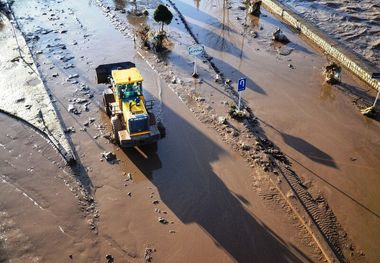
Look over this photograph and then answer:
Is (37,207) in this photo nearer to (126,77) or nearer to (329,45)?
(126,77)

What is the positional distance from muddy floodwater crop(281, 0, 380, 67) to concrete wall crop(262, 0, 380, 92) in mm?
711

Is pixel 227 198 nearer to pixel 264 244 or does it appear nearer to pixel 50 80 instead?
pixel 264 244

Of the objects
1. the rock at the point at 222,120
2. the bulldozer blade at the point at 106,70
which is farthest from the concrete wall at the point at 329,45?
the bulldozer blade at the point at 106,70

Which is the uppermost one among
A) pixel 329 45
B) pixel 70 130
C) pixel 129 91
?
pixel 129 91

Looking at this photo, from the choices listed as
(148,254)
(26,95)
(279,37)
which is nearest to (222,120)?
(148,254)

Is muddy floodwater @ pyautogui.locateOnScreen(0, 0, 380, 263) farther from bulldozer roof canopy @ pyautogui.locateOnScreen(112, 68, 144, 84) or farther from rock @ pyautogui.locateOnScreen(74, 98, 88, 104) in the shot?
bulldozer roof canopy @ pyautogui.locateOnScreen(112, 68, 144, 84)

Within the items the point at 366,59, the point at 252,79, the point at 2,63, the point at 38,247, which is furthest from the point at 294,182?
the point at 2,63

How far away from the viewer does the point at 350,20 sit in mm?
20906

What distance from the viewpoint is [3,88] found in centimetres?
1473

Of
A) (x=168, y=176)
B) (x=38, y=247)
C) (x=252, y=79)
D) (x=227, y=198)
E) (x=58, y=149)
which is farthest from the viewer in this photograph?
(x=252, y=79)

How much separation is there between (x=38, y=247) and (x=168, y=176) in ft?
13.2

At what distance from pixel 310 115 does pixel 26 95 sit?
440 inches

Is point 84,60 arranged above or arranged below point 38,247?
above

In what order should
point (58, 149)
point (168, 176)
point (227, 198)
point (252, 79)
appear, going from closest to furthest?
1. point (227, 198)
2. point (168, 176)
3. point (58, 149)
4. point (252, 79)
